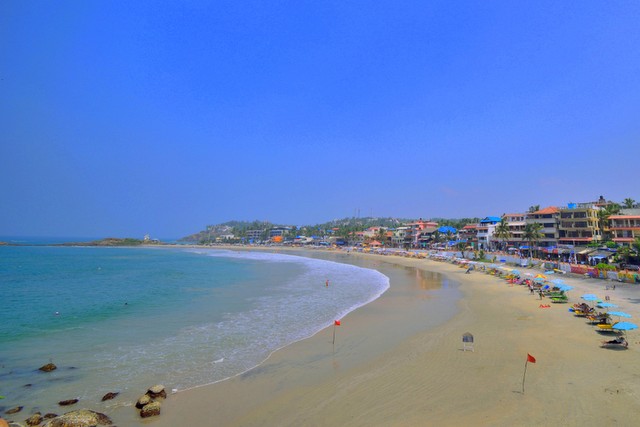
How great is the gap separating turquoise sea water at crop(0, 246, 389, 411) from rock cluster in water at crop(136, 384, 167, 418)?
2.85 ft

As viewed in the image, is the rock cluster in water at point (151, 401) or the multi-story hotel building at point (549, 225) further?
the multi-story hotel building at point (549, 225)

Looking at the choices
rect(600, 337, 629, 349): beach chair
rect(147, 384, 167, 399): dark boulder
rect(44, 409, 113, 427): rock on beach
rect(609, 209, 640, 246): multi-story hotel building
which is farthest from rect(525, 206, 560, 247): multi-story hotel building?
rect(44, 409, 113, 427): rock on beach

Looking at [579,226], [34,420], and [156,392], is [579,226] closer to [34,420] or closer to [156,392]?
[156,392]

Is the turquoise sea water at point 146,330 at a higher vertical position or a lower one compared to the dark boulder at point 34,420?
lower

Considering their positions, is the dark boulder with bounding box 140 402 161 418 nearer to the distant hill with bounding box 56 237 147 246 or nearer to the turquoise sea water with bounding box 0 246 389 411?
the turquoise sea water with bounding box 0 246 389 411

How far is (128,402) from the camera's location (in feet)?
35.0

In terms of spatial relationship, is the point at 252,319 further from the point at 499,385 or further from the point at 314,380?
→ the point at 499,385

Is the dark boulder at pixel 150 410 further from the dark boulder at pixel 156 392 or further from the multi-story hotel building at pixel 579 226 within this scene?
the multi-story hotel building at pixel 579 226

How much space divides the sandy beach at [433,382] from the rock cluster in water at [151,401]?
0.92 feet

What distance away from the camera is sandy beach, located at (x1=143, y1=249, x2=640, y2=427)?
9273 mm

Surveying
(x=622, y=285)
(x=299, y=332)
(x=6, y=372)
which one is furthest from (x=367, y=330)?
(x=622, y=285)

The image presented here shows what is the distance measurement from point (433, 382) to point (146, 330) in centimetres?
1488

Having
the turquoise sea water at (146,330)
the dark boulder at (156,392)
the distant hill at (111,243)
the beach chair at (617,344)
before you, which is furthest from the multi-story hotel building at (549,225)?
the distant hill at (111,243)

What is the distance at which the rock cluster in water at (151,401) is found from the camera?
9844 mm
